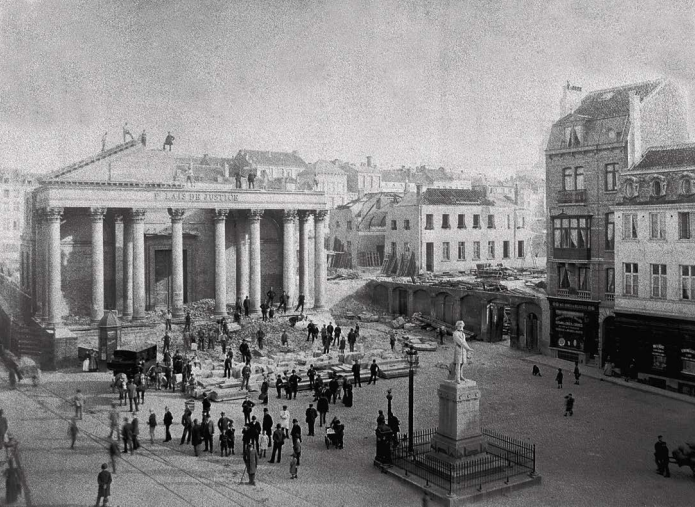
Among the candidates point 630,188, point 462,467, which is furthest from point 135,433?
point 630,188

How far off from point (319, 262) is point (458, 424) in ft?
89.4

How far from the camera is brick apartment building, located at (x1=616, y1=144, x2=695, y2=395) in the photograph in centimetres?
2859

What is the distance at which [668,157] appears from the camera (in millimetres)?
30250

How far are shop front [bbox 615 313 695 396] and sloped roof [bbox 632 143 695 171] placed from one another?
22.5 ft

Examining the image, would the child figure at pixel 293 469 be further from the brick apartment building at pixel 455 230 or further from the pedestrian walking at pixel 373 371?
the brick apartment building at pixel 455 230

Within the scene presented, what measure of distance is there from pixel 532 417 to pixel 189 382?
13.6 meters

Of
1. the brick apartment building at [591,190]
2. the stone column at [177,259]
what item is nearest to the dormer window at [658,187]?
the brick apartment building at [591,190]

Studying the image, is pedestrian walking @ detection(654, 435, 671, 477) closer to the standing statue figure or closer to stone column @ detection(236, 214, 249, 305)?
the standing statue figure

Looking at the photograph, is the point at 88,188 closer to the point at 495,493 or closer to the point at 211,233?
the point at 211,233

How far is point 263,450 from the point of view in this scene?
19.9 meters

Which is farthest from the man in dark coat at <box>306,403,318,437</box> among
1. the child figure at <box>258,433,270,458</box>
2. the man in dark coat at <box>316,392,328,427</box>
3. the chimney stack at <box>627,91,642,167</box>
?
the chimney stack at <box>627,91,642,167</box>

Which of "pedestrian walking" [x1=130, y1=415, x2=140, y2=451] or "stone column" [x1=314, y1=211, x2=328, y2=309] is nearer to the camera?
"pedestrian walking" [x1=130, y1=415, x2=140, y2=451]

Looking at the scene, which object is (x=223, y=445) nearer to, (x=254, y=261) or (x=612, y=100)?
(x=254, y=261)

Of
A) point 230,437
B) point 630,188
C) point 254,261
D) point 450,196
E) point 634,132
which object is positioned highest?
point 634,132
